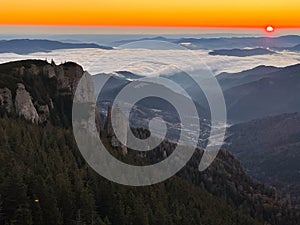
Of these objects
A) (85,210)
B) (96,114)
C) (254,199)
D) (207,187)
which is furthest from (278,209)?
(85,210)

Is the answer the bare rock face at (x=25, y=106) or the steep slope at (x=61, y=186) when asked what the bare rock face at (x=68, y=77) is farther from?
the bare rock face at (x=25, y=106)

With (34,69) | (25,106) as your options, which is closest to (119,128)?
(25,106)

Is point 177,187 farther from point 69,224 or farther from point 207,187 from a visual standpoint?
point 207,187

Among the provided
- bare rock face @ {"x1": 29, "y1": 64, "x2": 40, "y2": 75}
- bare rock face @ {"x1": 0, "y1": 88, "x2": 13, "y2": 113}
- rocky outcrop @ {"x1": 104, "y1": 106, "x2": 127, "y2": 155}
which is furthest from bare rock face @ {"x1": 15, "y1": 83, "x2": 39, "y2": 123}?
rocky outcrop @ {"x1": 104, "y1": 106, "x2": 127, "y2": 155}

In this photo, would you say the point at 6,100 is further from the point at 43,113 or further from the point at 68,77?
the point at 68,77

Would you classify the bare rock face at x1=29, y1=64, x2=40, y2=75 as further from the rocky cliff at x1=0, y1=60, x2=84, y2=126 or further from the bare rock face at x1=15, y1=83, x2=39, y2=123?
the bare rock face at x1=15, y1=83, x2=39, y2=123

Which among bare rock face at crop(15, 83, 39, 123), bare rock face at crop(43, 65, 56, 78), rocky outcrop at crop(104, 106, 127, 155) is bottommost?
rocky outcrop at crop(104, 106, 127, 155)

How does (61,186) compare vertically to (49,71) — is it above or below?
below
